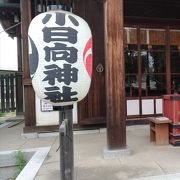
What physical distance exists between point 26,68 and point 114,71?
8.38 feet

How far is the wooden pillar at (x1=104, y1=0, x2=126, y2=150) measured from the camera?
5.01 m

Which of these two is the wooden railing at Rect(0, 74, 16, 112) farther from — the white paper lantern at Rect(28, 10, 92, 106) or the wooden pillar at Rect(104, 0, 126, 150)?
the white paper lantern at Rect(28, 10, 92, 106)

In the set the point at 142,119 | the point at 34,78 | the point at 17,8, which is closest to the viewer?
the point at 34,78

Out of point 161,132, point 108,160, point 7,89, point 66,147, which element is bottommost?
point 108,160

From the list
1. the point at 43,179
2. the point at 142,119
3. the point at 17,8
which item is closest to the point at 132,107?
the point at 142,119

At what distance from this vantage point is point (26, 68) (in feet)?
21.9

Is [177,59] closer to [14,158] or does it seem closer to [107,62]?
[107,62]

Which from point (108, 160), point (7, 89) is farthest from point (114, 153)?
point (7, 89)

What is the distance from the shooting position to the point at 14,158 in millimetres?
5570

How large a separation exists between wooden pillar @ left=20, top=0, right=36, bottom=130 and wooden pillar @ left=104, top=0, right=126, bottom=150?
2.39 meters

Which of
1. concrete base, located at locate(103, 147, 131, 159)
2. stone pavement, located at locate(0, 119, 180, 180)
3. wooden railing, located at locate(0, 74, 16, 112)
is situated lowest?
stone pavement, located at locate(0, 119, 180, 180)

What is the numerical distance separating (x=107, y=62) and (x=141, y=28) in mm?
3103

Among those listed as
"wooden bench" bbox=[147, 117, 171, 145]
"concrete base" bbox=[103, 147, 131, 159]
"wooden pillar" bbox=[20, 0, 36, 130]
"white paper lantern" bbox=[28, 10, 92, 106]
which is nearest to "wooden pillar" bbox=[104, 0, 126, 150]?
"concrete base" bbox=[103, 147, 131, 159]

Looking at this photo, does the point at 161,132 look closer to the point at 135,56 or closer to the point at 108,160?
the point at 108,160
